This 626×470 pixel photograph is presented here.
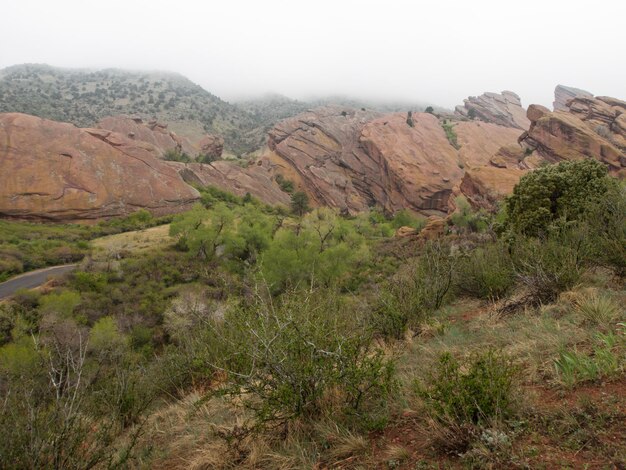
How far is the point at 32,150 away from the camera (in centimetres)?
4247

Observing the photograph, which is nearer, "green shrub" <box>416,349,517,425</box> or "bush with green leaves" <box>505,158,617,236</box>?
"green shrub" <box>416,349,517,425</box>

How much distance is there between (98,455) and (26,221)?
46321 millimetres

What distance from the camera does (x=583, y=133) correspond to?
45.9m

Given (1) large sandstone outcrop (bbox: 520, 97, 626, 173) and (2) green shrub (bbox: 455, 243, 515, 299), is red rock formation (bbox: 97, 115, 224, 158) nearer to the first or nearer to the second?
(1) large sandstone outcrop (bbox: 520, 97, 626, 173)

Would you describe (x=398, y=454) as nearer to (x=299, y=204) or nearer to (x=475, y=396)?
(x=475, y=396)

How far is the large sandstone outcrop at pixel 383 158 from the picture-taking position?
6144cm

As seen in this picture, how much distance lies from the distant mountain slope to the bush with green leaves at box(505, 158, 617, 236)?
3205 inches

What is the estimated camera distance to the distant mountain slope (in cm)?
8031

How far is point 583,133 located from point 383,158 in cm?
2939

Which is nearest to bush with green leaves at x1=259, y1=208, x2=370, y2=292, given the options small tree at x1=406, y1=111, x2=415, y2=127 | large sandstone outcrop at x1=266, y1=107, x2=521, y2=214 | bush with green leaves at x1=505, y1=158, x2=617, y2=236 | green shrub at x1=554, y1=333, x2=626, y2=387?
bush with green leaves at x1=505, y1=158, x2=617, y2=236

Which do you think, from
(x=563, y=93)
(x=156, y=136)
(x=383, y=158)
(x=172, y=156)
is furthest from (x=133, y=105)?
(x=563, y=93)

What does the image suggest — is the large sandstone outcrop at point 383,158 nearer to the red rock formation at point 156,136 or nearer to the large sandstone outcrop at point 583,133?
the large sandstone outcrop at point 583,133

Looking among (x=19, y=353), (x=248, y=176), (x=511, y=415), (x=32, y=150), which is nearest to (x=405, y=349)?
(x=511, y=415)

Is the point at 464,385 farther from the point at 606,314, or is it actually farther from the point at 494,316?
the point at 494,316
